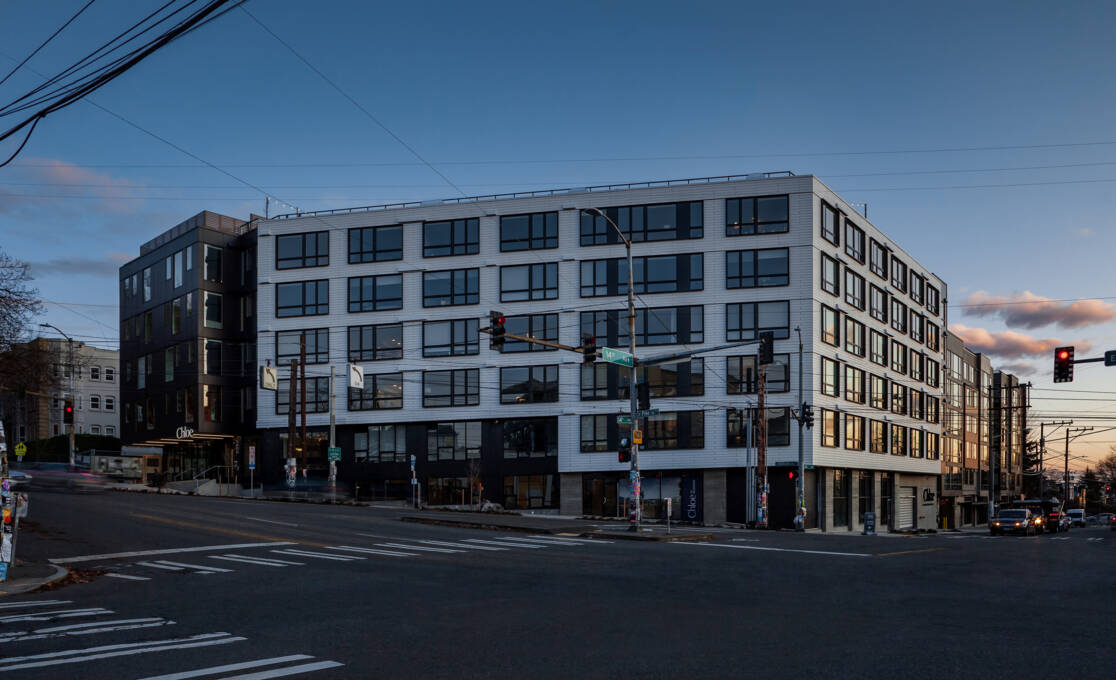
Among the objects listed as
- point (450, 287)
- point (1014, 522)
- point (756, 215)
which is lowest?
point (1014, 522)

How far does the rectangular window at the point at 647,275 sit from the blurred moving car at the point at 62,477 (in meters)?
32.8

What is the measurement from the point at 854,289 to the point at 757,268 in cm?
994

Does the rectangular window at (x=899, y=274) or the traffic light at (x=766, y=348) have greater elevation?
the rectangular window at (x=899, y=274)

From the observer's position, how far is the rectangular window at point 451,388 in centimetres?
6059

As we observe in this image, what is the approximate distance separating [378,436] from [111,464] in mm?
21374

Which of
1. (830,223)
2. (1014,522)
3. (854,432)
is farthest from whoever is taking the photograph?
(854,432)

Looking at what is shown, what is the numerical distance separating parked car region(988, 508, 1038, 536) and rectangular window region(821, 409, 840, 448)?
1000 centimetres

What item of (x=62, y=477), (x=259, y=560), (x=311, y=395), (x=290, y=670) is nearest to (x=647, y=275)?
(x=311, y=395)

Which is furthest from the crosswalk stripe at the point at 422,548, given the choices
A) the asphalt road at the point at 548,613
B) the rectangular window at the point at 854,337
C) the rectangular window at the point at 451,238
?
the rectangular window at the point at 854,337

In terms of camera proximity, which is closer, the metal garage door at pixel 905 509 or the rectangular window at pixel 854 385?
the rectangular window at pixel 854 385

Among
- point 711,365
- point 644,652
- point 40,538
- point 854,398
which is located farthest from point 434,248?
point 644,652

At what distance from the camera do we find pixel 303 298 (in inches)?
2509

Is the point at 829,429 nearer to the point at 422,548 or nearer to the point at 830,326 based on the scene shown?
the point at 830,326

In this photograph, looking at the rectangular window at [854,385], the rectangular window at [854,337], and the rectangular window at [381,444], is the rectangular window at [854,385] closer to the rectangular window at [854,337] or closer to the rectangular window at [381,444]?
the rectangular window at [854,337]
